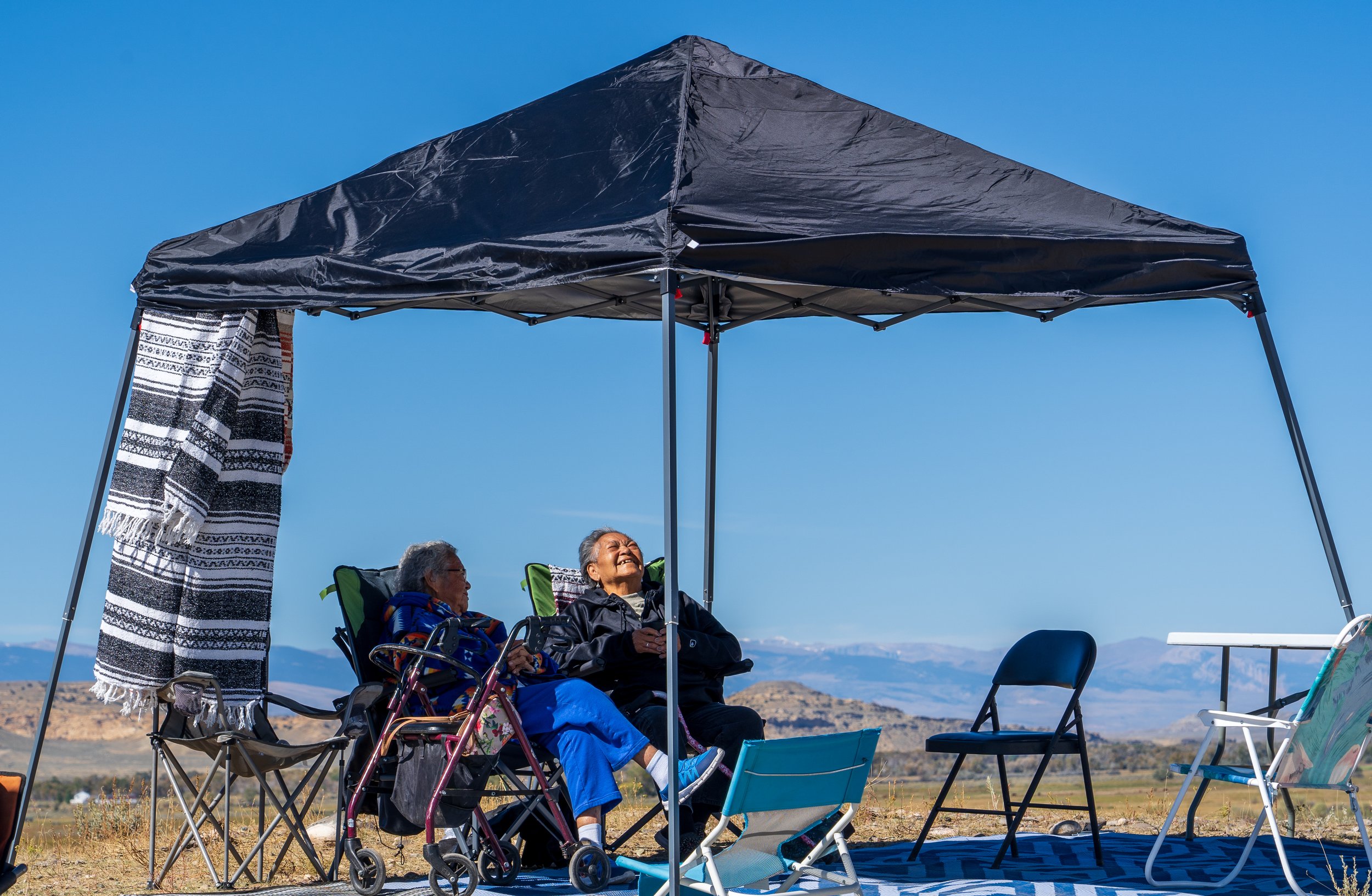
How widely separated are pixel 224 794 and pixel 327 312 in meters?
1.65

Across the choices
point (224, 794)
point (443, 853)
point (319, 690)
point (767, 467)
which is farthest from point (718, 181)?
point (767, 467)

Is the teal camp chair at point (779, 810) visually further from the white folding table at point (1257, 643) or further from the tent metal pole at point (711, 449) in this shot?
the tent metal pole at point (711, 449)

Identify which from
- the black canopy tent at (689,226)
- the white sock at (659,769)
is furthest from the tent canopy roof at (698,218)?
the white sock at (659,769)

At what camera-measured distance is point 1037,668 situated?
16.7 ft

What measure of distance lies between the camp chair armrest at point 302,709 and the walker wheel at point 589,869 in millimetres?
1026

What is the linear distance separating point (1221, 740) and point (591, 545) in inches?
90.8

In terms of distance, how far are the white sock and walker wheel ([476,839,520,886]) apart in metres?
0.50

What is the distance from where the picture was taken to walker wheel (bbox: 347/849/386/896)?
4.05m

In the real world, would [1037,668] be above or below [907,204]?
below

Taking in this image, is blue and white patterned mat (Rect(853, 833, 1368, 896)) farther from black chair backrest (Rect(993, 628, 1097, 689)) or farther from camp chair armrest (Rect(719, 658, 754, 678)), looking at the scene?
camp chair armrest (Rect(719, 658, 754, 678))

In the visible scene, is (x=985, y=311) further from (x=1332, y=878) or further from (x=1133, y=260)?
(x=1332, y=878)

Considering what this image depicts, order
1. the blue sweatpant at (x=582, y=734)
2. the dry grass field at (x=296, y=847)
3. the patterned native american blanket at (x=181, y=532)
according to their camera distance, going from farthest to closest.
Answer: the dry grass field at (x=296, y=847) < the patterned native american blanket at (x=181, y=532) < the blue sweatpant at (x=582, y=734)

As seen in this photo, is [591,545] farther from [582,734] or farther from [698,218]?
[698,218]

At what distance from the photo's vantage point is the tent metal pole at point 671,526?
3344 millimetres
